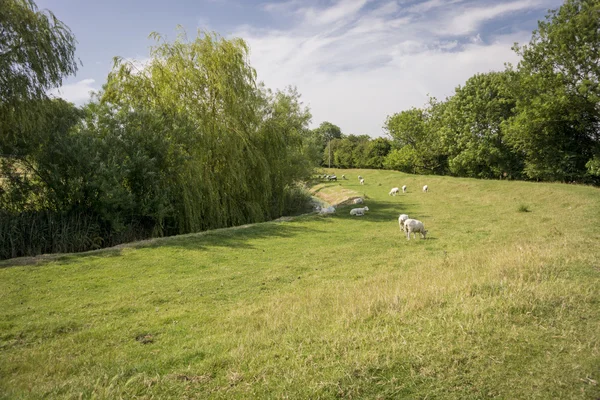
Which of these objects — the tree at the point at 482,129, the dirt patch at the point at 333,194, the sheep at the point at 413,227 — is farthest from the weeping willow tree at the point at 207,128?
the tree at the point at 482,129

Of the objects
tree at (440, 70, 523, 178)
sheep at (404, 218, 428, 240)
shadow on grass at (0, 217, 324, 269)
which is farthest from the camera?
tree at (440, 70, 523, 178)

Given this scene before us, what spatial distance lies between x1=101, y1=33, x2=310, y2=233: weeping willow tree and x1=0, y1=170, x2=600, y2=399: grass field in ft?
18.7

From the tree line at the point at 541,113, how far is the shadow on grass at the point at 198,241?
967 inches

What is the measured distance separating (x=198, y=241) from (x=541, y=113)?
29402 mm

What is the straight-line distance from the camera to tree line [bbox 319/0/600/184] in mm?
26578

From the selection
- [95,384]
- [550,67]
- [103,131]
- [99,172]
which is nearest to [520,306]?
[95,384]

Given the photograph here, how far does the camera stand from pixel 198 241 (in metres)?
13.8

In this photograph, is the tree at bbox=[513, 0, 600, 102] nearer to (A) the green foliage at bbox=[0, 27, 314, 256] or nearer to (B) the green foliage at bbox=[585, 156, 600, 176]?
(B) the green foliage at bbox=[585, 156, 600, 176]

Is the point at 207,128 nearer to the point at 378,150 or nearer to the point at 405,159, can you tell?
the point at 405,159

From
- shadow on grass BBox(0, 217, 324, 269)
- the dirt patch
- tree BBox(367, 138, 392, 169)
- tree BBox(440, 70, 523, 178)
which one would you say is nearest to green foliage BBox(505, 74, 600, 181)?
tree BBox(440, 70, 523, 178)

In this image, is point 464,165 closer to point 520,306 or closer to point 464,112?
point 464,112

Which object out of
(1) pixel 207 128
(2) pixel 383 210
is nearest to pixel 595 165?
(2) pixel 383 210

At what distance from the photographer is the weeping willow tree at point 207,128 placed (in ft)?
55.2

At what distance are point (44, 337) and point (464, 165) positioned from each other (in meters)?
47.4
